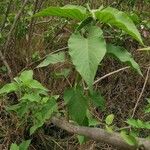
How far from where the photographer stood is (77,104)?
131cm

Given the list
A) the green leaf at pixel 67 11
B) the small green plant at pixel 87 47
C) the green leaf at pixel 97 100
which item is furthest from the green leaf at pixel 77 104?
the green leaf at pixel 67 11

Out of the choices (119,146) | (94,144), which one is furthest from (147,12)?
(119,146)

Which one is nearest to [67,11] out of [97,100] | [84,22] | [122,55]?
[84,22]

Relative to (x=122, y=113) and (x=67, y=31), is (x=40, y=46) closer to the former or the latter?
(x=67, y=31)

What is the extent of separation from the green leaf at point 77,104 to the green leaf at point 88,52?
0.23m

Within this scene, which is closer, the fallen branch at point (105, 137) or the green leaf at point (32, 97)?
the fallen branch at point (105, 137)

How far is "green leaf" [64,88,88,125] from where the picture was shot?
1.29 m

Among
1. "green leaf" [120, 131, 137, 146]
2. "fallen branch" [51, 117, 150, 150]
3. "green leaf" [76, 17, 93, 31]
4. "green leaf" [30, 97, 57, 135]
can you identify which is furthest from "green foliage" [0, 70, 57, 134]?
"green leaf" [76, 17, 93, 31]

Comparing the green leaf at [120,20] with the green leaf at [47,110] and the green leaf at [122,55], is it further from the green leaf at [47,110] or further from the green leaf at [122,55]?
the green leaf at [47,110]

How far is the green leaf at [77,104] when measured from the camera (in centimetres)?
129

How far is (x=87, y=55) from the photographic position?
1099 millimetres

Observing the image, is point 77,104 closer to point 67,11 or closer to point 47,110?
point 47,110

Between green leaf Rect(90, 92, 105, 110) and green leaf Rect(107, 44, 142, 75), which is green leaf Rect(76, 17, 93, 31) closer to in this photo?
green leaf Rect(107, 44, 142, 75)

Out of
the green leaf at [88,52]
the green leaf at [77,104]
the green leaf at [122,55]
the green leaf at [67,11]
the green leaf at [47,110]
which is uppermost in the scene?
the green leaf at [67,11]
